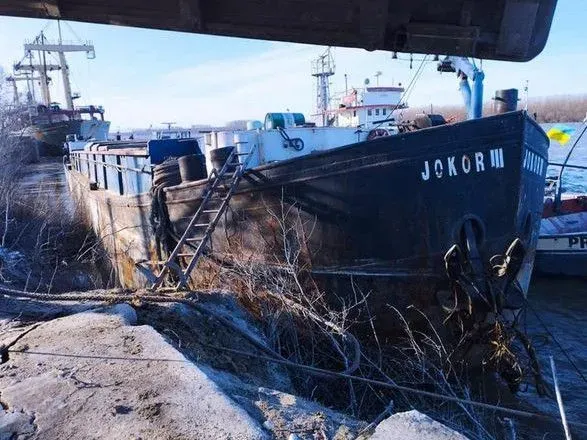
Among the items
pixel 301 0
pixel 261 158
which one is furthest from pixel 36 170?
pixel 301 0

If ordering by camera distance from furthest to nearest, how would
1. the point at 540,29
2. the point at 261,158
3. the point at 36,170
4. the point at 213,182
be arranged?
the point at 36,170, the point at 261,158, the point at 213,182, the point at 540,29

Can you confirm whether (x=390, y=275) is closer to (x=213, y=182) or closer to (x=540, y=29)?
(x=213, y=182)

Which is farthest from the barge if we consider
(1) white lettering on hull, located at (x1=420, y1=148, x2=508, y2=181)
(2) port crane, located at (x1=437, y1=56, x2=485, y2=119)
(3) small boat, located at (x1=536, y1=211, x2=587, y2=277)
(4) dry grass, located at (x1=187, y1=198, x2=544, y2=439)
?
(3) small boat, located at (x1=536, y1=211, x2=587, y2=277)

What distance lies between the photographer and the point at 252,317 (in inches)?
230

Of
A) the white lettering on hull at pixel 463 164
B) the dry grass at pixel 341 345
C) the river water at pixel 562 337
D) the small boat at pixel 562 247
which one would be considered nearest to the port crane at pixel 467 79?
the white lettering on hull at pixel 463 164

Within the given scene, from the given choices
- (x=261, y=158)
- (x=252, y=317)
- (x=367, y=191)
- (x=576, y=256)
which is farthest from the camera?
(x=576, y=256)

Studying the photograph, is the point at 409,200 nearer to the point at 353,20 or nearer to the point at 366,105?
the point at 353,20

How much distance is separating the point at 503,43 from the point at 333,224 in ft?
11.8

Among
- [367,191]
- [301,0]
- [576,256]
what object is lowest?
[576,256]

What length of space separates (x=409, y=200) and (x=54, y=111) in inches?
2108

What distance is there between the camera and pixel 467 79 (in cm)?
752

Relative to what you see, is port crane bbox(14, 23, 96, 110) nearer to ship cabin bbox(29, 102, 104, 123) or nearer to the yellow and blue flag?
ship cabin bbox(29, 102, 104, 123)

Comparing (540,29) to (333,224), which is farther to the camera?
(333,224)

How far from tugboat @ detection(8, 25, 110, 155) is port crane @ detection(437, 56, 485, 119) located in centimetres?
4063
